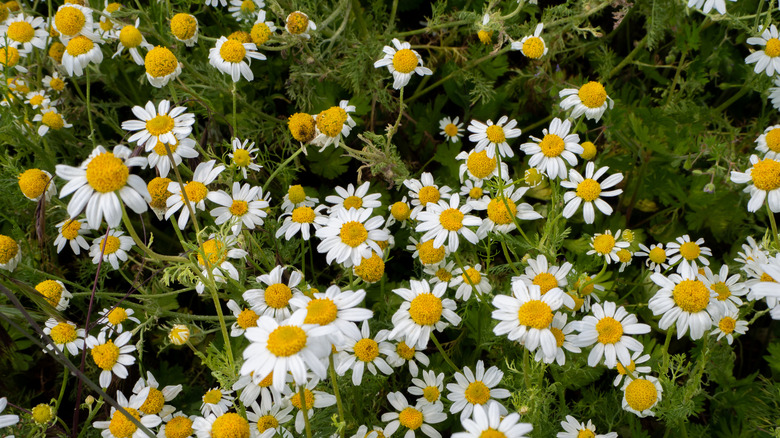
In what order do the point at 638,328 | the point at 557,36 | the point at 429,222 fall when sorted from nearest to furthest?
the point at 638,328 < the point at 429,222 < the point at 557,36

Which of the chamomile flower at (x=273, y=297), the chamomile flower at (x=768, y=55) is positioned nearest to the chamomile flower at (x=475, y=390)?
the chamomile flower at (x=273, y=297)

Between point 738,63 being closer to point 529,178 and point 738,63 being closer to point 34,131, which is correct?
point 529,178

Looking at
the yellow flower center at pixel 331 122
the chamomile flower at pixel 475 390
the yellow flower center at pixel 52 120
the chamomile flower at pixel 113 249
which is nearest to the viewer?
the chamomile flower at pixel 475 390

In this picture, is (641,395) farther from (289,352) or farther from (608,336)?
(289,352)

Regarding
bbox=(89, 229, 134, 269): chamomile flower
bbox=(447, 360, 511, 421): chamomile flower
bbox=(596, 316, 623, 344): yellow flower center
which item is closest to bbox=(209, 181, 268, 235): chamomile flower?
bbox=(89, 229, 134, 269): chamomile flower

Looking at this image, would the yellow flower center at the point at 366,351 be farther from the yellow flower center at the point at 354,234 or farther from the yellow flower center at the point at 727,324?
the yellow flower center at the point at 727,324

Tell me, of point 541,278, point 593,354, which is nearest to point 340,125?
point 541,278
